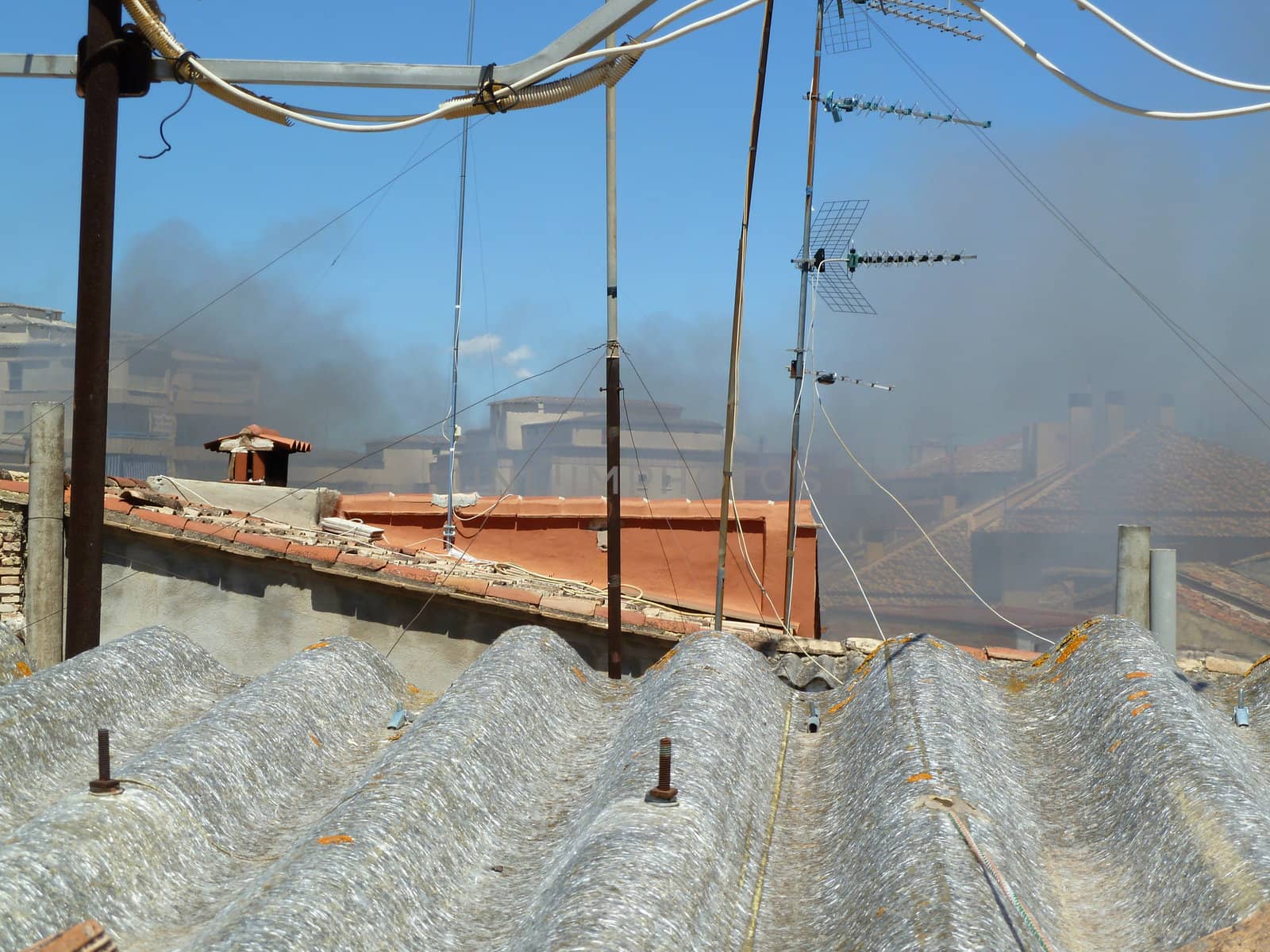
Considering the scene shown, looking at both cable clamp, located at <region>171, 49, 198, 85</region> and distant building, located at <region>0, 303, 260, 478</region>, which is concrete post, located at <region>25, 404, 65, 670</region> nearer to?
cable clamp, located at <region>171, 49, 198, 85</region>

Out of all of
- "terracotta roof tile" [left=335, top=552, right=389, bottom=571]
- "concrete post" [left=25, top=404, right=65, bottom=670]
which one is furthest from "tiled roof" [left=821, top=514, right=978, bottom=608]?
"concrete post" [left=25, top=404, right=65, bottom=670]

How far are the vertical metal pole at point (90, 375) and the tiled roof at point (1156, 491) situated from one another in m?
51.4

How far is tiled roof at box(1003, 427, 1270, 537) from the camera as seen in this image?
2014 inches

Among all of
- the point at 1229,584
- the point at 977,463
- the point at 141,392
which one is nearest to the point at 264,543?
the point at 1229,584

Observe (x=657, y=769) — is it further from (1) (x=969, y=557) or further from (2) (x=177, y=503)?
(1) (x=969, y=557)

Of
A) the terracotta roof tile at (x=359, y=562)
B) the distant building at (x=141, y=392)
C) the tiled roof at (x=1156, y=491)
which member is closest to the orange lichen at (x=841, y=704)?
the terracotta roof tile at (x=359, y=562)

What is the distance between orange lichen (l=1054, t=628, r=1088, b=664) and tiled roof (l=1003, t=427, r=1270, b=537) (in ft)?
167

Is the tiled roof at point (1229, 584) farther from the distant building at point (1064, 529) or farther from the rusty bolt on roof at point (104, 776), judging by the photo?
the rusty bolt on roof at point (104, 776)

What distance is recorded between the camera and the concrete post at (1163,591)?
566 centimetres

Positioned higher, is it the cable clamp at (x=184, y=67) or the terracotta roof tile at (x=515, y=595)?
the cable clamp at (x=184, y=67)

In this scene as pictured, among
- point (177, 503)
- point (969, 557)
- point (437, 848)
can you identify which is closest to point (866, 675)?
point (437, 848)

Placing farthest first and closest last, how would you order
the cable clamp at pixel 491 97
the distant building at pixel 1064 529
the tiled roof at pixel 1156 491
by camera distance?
1. the tiled roof at pixel 1156 491
2. the distant building at pixel 1064 529
3. the cable clamp at pixel 491 97

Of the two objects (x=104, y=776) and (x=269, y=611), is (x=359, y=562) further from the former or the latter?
(x=104, y=776)

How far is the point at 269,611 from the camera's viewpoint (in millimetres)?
12070
